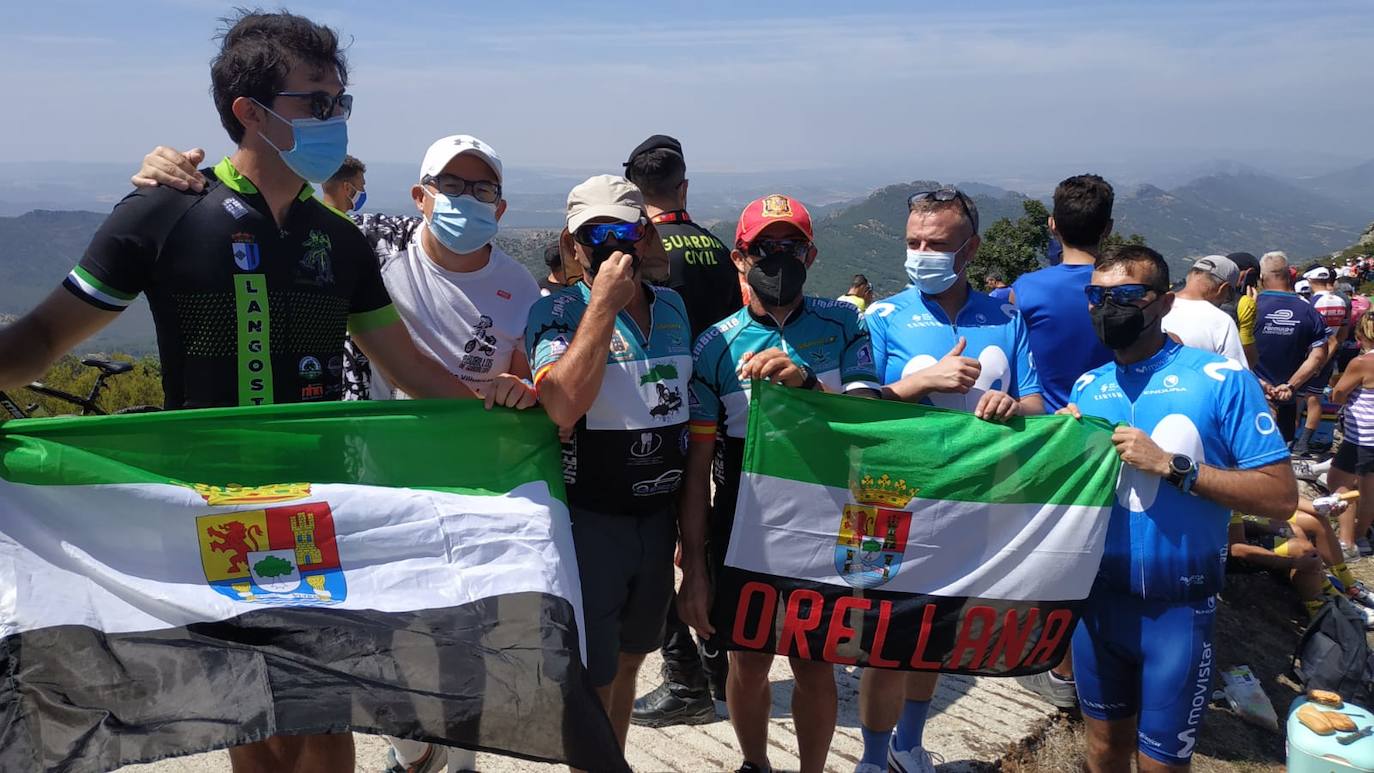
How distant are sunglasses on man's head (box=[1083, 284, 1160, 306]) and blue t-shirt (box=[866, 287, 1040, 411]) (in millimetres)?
378

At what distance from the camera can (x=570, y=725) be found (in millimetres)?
2895

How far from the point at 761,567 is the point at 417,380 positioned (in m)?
1.55

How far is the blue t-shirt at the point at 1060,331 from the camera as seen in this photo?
197 inches

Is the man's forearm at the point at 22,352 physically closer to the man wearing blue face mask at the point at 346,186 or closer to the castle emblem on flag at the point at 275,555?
the castle emblem on flag at the point at 275,555

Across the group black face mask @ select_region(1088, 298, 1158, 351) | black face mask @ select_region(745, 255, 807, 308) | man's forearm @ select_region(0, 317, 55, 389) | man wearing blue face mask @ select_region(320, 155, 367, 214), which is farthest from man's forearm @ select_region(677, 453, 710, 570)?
man wearing blue face mask @ select_region(320, 155, 367, 214)

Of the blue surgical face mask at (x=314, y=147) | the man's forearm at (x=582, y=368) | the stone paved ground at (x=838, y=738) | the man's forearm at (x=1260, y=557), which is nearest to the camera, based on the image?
the blue surgical face mask at (x=314, y=147)

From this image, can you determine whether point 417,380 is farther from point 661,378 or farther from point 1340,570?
point 1340,570

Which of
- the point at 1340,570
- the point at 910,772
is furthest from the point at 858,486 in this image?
the point at 1340,570

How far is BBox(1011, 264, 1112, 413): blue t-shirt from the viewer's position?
4.99 m

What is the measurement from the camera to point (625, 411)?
3.43 meters

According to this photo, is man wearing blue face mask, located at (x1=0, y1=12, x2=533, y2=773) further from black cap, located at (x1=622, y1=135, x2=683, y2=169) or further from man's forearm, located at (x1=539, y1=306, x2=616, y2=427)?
black cap, located at (x1=622, y1=135, x2=683, y2=169)

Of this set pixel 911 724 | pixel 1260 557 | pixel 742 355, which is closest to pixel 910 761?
pixel 911 724

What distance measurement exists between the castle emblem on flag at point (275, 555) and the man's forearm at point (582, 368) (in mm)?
863

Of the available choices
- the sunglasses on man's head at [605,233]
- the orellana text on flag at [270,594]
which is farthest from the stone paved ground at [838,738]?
the sunglasses on man's head at [605,233]
